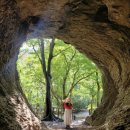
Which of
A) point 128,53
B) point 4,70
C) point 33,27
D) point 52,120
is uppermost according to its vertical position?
point 33,27

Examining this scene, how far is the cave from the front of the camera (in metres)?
9.11

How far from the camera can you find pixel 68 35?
15.1 meters

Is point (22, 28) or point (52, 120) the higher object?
point (22, 28)

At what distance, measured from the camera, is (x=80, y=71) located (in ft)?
88.8

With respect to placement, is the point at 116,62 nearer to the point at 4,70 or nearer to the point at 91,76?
the point at 4,70

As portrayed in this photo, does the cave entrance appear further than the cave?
Yes

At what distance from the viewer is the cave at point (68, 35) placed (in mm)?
9115

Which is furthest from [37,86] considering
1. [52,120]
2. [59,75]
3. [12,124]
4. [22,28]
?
[12,124]

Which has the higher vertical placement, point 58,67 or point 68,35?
point 68,35

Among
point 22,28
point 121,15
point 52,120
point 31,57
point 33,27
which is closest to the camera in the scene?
point 121,15

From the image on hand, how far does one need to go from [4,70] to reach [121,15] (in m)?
5.32

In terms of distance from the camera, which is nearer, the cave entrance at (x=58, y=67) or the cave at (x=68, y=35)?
the cave at (x=68, y=35)

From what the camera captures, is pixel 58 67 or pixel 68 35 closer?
pixel 68 35

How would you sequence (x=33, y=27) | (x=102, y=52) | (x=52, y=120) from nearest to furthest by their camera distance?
(x=33, y=27) → (x=102, y=52) → (x=52, y=120)
